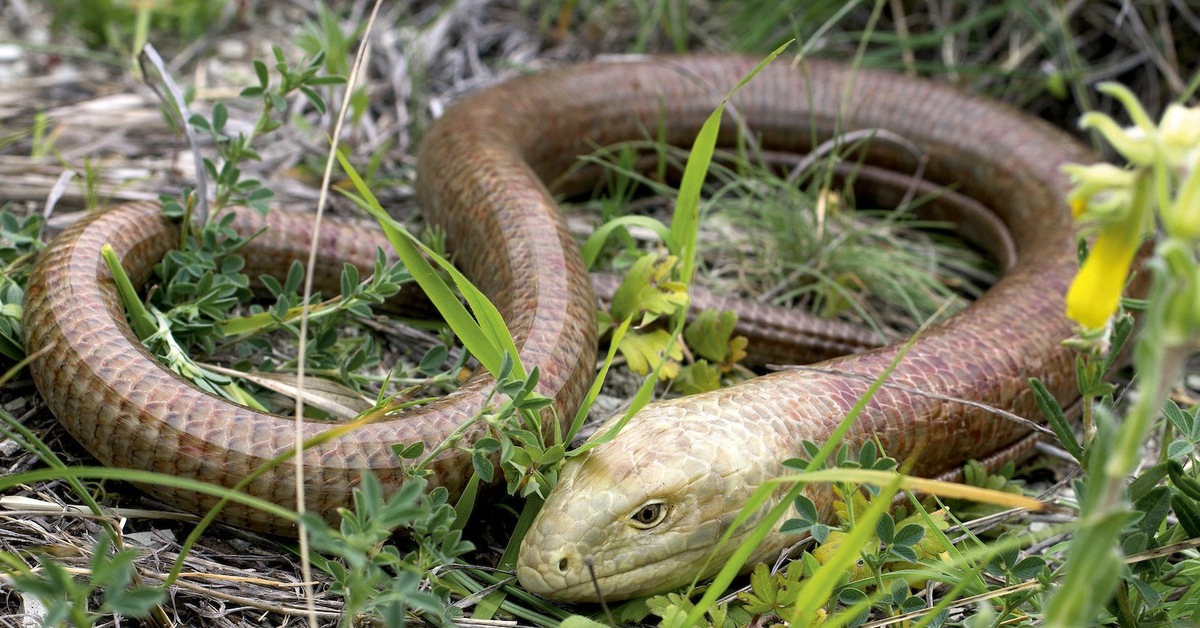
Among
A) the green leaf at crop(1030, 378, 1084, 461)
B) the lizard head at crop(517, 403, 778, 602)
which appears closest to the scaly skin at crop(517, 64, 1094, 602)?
the lizard head at crop(517, 403, 778, 602)

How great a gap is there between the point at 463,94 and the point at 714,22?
49.6 inches

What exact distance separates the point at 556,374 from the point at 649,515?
0.42 meters

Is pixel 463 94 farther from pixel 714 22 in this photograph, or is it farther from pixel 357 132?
pixel 714 22

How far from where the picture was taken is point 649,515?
2.02 meters

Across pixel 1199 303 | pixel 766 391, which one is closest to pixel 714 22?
pixel 766 391

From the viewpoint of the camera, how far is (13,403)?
7.41 ft

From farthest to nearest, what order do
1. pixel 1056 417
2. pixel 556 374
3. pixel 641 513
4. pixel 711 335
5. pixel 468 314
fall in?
pixel 711 335 → pixel 556 374 → pixel 468 314 → pixel 641 513 → pixel 1056 417

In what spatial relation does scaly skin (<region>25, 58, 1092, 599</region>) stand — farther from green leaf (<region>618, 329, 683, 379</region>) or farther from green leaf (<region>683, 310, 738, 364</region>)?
green leaf (<region>683, 310, 738, 364</region>)

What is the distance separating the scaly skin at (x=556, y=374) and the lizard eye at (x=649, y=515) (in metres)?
0.02

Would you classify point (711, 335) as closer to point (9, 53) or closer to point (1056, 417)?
point (1056, 417)

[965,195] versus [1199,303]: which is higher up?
[1199,303]

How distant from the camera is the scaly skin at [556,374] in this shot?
2.01 metres

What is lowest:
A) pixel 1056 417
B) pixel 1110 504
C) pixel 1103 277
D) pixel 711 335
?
pixel 711 335

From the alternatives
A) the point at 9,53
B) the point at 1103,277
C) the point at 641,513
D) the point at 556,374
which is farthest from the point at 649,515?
the point at 9,53
